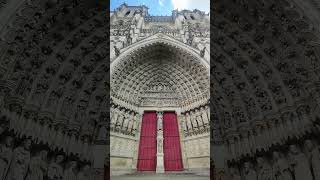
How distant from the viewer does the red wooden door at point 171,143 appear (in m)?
10.2

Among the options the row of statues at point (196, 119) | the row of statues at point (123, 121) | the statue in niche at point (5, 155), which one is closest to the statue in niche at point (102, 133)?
the statue in niche at point (5, 155)

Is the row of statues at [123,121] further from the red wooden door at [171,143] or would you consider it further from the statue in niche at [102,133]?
the statue in niche at [102,133]

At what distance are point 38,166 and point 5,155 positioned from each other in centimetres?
57

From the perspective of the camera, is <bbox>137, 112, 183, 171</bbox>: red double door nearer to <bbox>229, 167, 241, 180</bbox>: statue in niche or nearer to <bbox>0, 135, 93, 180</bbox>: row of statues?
<bbox>229, 167, 241, 180</bbox>: statue in niche

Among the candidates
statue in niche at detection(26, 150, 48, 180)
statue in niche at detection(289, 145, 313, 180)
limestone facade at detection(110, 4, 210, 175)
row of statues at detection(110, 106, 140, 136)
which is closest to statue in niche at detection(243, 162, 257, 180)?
statue in niche at detection(289, 145, 313, 180)

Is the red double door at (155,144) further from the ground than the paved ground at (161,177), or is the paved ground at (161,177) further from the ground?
the red double door at (155,144)

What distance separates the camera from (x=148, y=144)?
419 inches

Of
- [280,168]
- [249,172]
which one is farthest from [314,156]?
[249,172]

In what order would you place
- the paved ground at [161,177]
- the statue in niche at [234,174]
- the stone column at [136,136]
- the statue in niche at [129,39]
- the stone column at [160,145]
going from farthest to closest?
the statue in niche at [129,39]
the stone column at [136,136]
the stone column at [160,145]
the paved ground at [161,177]
the statue in niche at [234,174]

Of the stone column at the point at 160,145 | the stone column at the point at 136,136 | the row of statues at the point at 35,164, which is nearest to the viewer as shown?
the row of statues at the point at 35,164

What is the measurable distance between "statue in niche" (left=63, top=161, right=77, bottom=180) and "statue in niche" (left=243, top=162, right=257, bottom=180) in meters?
2.86

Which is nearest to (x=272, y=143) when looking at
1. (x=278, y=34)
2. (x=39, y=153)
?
(x=278, y=34)

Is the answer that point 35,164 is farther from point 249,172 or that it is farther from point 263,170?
point 263,170

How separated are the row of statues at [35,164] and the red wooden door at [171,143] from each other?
4.76 meters
